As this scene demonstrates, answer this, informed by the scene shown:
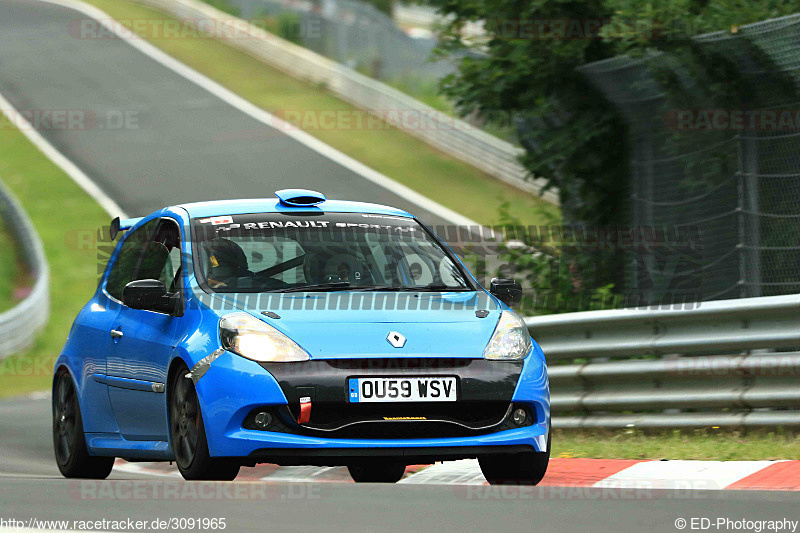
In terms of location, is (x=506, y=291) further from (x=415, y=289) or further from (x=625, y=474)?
(x=625, y=474)

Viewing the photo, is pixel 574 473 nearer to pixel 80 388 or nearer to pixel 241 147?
pixel 80 388

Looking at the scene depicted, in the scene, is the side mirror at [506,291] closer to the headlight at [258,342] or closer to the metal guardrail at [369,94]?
the headlight at [258,342]

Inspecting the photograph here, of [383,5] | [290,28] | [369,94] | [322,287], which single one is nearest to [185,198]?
[369,94]

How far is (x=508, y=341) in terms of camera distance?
723 cm

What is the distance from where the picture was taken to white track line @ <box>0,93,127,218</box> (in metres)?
28.0

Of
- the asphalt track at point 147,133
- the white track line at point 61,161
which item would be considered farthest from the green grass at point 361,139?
the white track line at point 61,161

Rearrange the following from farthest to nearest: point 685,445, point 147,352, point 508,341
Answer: point 685,445, point 147,352, point 508,341

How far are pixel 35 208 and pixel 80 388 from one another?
20.5m

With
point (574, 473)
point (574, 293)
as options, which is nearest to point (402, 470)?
point (574, 473)

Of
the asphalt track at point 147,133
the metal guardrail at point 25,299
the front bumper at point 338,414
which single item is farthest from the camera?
the asphalt track at point 147,133

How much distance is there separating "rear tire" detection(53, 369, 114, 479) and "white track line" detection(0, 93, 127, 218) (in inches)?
649

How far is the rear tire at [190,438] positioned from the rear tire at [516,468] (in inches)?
55.6

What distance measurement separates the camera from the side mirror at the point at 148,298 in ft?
24.3

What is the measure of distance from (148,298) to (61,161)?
25223mm
